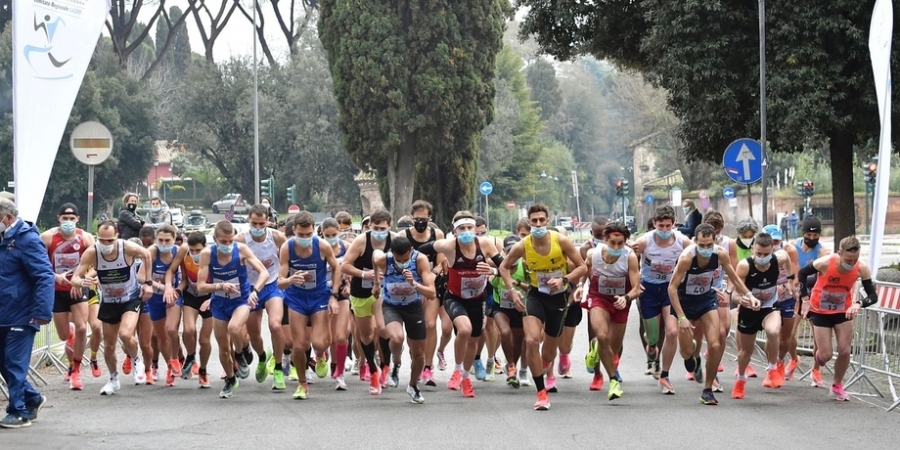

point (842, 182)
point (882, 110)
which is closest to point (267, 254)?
point (882, 110)

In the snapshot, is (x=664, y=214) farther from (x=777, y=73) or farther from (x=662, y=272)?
(x=777, y=73)

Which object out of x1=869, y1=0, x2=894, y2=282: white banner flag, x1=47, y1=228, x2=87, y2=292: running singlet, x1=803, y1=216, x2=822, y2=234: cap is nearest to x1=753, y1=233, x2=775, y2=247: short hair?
x1=803, y1=216, x2=822, y2=234: cap

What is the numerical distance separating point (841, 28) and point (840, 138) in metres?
2.21

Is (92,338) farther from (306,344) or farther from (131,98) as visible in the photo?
(131,98)

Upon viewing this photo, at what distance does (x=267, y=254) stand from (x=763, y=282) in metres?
5.03

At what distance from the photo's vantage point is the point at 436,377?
14.8 metres

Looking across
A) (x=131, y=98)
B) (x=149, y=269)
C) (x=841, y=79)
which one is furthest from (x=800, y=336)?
(x=131, y=98)

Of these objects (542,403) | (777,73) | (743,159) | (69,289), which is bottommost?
(542,403)

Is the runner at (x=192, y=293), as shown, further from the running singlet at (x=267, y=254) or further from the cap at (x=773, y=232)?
the cap at (x=773, y=232)

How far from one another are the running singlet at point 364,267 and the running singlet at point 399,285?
295 mm

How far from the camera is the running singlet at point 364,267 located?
12898 mm

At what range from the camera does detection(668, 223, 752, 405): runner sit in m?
12.2

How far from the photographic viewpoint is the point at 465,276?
12906 millimetres

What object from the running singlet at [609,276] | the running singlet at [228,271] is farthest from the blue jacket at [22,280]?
the running singlet at [609,276]
